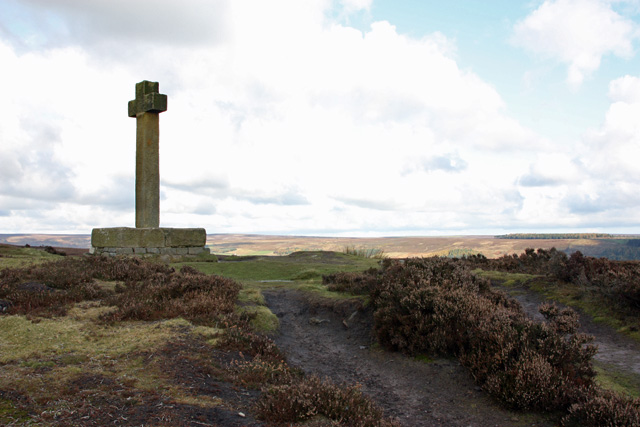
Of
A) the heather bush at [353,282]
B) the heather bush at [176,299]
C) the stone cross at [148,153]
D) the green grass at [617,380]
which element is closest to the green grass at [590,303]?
the green grass at [617,380]

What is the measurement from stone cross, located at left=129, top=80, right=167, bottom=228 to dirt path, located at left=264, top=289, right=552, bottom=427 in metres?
8.99

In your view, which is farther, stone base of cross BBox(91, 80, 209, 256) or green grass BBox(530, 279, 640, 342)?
stone base of cross BBox(91, 80, 209, 256)

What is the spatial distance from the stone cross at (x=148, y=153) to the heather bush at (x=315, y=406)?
14.0 metres

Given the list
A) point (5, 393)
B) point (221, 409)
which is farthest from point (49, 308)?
point (221, 409)

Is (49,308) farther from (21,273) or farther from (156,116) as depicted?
(156,116)

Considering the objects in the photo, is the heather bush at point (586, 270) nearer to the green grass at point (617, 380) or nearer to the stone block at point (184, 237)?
the green grass at point (617, 380)

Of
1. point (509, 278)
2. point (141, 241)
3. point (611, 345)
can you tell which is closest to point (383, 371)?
point (611, 345)

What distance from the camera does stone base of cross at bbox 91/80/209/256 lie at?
53.8 feet

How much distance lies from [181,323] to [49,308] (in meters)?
2.24

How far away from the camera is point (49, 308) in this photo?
23.4ft

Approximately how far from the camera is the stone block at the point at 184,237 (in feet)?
54.6

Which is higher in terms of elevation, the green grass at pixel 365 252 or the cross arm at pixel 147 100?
the cross arm at pixel 147 100

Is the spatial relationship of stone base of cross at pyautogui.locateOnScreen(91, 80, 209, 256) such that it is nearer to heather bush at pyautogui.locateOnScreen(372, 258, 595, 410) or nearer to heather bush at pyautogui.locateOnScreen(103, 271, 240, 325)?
heather bush at pyautogui.locateOnScreen(103, 271, 240, 325)

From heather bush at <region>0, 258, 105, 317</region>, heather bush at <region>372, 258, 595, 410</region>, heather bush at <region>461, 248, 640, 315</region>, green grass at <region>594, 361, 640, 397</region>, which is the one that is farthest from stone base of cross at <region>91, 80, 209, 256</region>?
green grass at <region>594, 361, 640, 397</region>
